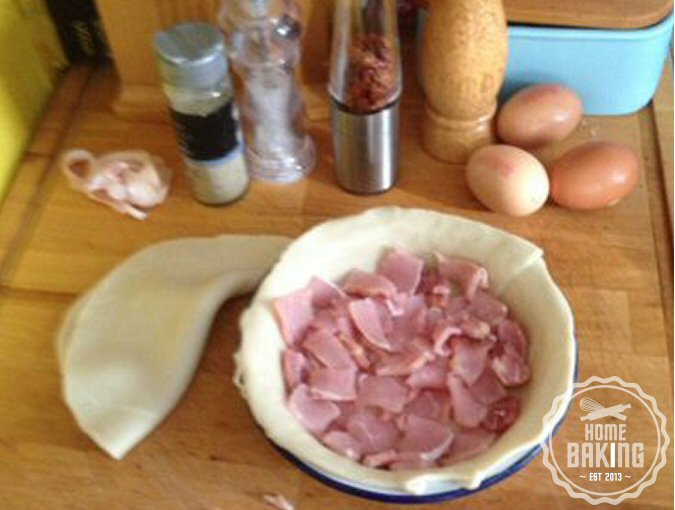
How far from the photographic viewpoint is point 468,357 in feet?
2.27

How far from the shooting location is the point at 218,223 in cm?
85

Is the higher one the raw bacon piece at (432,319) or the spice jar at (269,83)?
the spice jar at (269,83)

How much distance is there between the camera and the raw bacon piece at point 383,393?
68 centimetres

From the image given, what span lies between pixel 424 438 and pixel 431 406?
0.11 ft

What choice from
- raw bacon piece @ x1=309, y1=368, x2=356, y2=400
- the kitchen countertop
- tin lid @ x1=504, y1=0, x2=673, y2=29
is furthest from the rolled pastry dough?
tin lid @ x1=504, y1=0, x2=673, y2=29

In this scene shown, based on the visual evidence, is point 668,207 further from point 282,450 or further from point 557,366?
point 282,450

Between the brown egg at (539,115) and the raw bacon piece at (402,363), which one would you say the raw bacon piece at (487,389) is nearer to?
the raw bacon piece at (402,363)

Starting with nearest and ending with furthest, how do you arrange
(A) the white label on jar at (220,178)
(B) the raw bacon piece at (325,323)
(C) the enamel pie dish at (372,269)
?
(C) the enamel pie dish at (372,269) → (B) the raw bacon piece at (325,323) → (A) the white label on jar at (220,178)

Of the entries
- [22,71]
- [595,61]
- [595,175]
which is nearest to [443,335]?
[595,175]

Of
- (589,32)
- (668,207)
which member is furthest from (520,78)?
(668,207)

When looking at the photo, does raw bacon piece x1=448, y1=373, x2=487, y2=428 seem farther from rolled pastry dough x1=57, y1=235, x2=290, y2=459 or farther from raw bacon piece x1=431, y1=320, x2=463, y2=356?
rolled pastry dough x1=57, y1=235, x2=290, y2=459

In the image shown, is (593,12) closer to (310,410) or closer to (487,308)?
(487,308)

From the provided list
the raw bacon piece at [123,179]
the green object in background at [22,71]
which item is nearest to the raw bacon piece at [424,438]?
the raw bacon piece at [123,179]

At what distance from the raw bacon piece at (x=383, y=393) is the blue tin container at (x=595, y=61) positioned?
1.20ft
